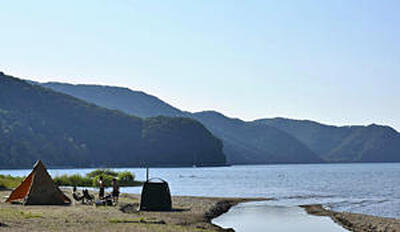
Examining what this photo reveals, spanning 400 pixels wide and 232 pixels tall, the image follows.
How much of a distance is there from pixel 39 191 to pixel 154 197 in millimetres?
6895

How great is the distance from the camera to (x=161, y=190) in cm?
3594

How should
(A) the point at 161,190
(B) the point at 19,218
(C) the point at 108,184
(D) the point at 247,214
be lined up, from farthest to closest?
(C) the point at 108,184, (D) the point at 247,214, (A) the point at 161,190, (B) the point at 19,218

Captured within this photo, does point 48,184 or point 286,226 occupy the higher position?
point 48,184

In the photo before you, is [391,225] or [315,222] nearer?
[391,225]

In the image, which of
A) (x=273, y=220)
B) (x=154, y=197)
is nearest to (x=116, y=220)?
(x=154, y=197)

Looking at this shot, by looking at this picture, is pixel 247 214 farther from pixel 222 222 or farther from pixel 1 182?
pixel 1 182

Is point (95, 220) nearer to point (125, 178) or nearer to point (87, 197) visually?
point (87, 197)

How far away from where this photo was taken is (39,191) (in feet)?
119

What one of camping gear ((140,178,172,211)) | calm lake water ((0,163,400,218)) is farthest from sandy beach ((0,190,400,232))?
calm lake water ((0,163,400,218))

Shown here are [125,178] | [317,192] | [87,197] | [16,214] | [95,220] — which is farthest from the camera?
[125,178]

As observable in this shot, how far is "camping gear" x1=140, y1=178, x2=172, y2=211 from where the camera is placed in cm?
3522

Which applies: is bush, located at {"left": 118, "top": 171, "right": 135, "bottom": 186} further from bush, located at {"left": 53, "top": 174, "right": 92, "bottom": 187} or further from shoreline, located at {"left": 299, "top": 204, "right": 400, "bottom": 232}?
shoreline, located at {"left": 299, "top": 204, "right": 400, "bottom": 232}

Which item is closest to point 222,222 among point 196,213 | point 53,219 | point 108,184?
point 196,213

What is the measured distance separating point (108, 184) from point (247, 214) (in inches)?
1131
